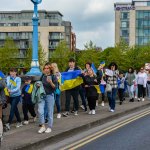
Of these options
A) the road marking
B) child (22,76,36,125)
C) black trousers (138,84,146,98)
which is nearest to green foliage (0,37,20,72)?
black trousers (138,84,146,98)

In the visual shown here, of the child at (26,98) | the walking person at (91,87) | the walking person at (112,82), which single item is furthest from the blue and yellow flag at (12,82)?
the walking person at (112,82)

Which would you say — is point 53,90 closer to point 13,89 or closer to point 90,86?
point 13,89

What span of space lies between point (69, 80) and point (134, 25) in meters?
129

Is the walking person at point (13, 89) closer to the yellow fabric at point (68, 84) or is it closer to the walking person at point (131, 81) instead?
the yellow fabric at point (68, 84)

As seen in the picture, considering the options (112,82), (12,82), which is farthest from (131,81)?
(12,82)

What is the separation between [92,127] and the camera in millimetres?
14578

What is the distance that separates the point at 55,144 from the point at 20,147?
159 cm

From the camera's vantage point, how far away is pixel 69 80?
16734 millimetres

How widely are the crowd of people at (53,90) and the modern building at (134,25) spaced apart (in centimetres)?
11760

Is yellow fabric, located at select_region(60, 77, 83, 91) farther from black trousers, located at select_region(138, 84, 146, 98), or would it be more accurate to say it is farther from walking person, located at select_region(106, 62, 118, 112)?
black trousers, located at select_region(138, 84, 146, 98)

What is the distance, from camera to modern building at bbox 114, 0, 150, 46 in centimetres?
14325

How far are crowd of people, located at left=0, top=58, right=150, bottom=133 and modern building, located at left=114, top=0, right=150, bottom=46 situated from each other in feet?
386

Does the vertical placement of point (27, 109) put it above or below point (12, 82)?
below

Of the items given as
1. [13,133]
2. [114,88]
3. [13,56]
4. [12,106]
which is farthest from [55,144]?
[13,56]
